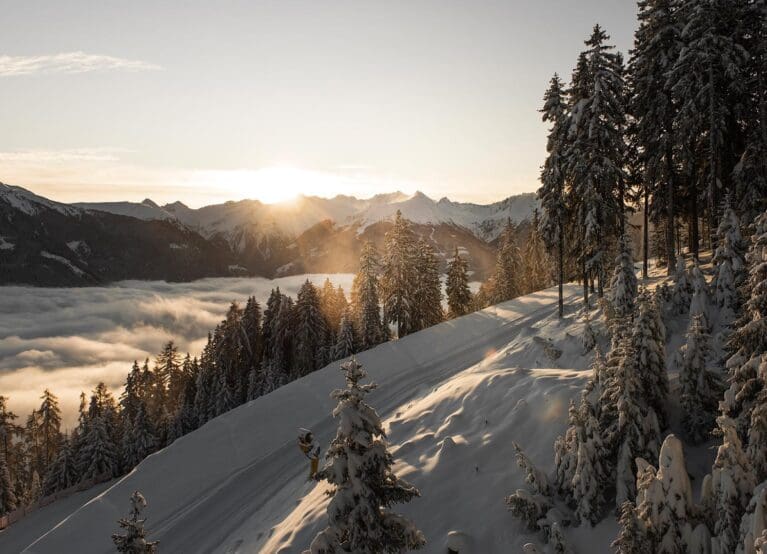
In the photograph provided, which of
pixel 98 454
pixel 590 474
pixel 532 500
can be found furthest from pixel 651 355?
pixel 98 454

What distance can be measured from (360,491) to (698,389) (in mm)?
8873

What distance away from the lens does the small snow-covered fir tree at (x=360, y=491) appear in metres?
9.41

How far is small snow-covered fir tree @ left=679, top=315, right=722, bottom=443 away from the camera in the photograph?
11609 millimetres

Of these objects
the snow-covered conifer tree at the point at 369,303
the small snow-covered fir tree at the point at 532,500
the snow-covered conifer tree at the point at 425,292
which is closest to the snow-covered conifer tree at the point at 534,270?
the snow-covered conifer tree at the point at 425,292

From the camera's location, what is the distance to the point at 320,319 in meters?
56.4

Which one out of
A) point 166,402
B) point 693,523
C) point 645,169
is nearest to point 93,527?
point 693,523

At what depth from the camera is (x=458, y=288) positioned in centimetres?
5838

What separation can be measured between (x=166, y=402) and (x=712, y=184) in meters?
69.7

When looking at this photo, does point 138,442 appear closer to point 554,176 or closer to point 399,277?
point 399,277

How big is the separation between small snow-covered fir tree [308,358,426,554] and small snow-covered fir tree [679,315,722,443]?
7533mm

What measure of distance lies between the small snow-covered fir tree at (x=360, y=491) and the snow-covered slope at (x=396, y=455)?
3.52m

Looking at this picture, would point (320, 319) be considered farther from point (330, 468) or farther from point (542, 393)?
point (330, 468)

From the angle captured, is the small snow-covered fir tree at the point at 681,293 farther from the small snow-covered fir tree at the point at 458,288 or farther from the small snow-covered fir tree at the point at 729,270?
the small snow-covered fir tree at the point at 458,288

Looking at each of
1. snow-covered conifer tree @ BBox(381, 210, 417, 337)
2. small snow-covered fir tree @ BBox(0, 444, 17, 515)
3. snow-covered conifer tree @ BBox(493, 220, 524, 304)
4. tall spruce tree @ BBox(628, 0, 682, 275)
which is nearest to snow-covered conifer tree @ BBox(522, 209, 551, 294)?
snow-covered conifer tree @ BBox(493, 220, 524, 304)
